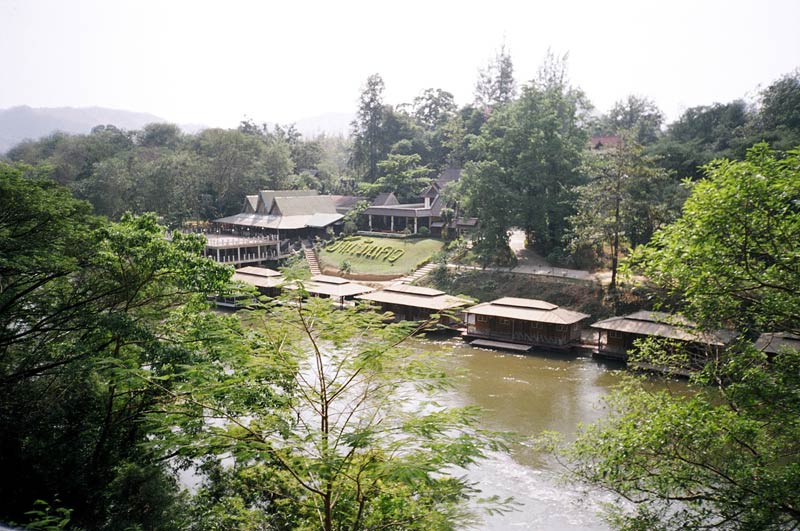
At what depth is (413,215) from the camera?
42.2m

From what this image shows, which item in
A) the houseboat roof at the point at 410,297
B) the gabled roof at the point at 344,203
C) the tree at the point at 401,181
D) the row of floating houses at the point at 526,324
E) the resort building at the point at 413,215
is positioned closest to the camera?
the row of floating houses at the point at 526,324

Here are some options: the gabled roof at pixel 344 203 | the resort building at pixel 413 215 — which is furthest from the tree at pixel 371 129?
the resort building at pixel 413 215

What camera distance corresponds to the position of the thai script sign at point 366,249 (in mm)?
37969

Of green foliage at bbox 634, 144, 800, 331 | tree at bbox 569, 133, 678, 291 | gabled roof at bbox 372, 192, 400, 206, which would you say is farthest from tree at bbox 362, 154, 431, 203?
green foliage at bbox 634, 144, 800, 331

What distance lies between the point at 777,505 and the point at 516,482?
8.23 m

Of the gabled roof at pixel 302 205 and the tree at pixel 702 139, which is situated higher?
the tree at pixel 702 139

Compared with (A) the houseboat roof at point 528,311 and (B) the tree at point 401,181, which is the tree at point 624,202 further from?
(B) the tree at point 401,181

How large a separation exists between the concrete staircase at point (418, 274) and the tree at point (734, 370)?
2603 centimetres

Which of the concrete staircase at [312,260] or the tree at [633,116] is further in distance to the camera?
the tree at [633,116]

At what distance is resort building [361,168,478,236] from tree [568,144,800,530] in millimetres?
Result: 31574

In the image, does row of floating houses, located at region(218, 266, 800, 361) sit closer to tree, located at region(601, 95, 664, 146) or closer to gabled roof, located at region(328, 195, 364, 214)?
gabled roof, located at region(328, 195, 364, 214)

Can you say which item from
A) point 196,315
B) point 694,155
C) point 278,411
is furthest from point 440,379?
point 694,155

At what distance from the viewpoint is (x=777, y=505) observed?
6316 mm

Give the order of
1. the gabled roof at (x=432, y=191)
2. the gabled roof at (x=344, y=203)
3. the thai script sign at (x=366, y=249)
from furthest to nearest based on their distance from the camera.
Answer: the gabled roof at (x=344, y=203), the gabled roof at (x=432, y=191), the thai script sign at (x=366, y=249)
